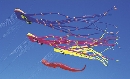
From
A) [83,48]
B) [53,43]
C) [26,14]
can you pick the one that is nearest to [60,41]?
[53,43]

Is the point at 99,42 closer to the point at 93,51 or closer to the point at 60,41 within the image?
the point at 93,51

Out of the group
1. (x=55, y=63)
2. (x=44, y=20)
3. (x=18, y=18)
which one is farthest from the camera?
(x=55, y=63)

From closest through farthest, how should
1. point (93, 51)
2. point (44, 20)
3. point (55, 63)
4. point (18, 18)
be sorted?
point (44, 20), point (18, 18), point (93, 51), point (55, 63)

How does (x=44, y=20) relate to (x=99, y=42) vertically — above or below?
above

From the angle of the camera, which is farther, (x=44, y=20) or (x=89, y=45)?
(x=89, y=45)

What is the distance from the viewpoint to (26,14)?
20.0 m

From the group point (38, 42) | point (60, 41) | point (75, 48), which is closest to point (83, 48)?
point (75, 48)

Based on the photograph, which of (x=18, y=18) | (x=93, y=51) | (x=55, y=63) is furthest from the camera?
(x=55, y=63)

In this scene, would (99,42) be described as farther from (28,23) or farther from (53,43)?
(28,23)

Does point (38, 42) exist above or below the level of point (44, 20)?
below

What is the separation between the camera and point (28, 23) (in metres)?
20.8

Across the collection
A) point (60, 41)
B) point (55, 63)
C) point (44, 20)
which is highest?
point (44, 20)

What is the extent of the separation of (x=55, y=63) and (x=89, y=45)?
4782 millimetres

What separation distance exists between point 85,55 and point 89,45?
1.41 metres
